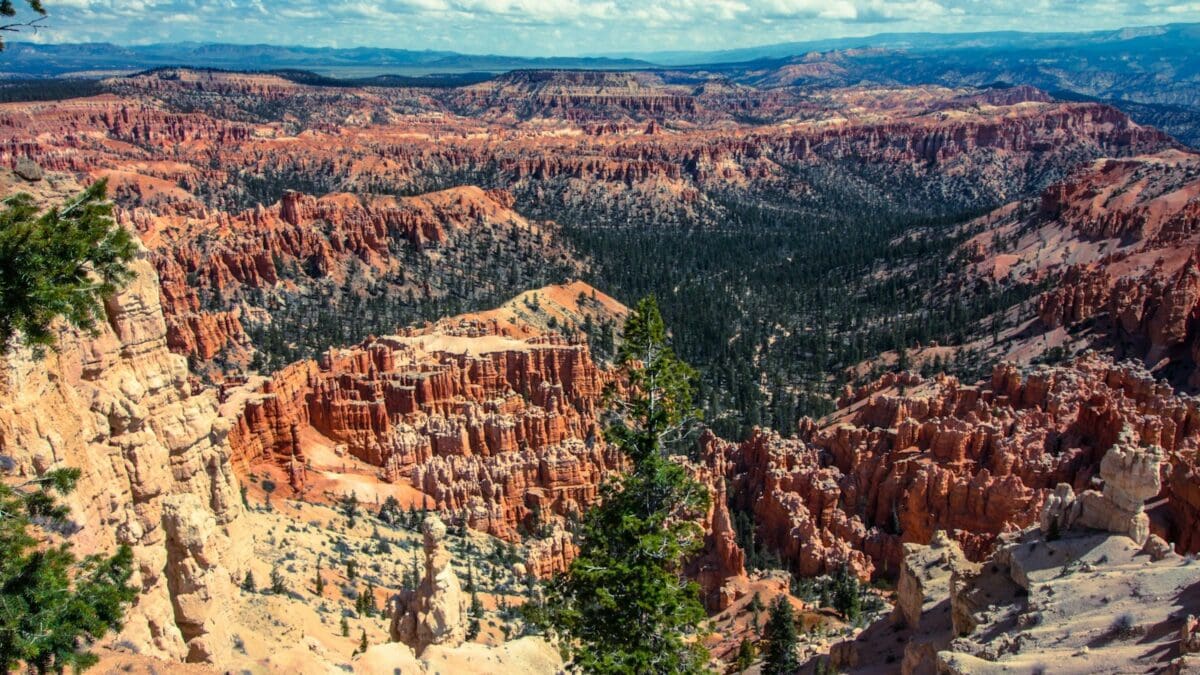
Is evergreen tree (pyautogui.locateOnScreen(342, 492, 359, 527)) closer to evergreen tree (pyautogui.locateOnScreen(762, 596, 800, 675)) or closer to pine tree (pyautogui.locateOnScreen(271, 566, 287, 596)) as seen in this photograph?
pine tree (pyautogui.locateOnScreen(271, 566, 287, 596))

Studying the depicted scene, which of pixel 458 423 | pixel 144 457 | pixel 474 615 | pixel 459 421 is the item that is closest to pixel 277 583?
pixel 144 457

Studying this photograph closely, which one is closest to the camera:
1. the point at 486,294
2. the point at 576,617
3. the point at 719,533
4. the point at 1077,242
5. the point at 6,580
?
the point at 6,580

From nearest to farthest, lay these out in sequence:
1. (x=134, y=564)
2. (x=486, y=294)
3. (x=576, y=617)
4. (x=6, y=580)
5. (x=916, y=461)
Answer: (x=6, y=580) → (x=134, y=564) → (x=576, y=617) → (x=916, y=461) → (x=486, y=294)

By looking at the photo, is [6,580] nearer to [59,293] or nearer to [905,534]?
[59,293]

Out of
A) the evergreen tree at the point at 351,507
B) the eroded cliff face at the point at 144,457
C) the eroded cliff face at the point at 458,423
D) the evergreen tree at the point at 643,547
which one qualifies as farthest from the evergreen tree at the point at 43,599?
the eroded cliff face at the point at 458,423

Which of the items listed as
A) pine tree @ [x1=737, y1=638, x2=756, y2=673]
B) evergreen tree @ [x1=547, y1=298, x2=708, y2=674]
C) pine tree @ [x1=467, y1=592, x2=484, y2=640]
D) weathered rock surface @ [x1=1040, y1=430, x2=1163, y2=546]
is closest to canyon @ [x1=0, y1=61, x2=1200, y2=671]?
pine tree @ [x1=467, y1=592, x2=484, y2=640]

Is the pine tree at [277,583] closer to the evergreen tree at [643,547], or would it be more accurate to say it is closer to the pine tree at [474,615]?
the pine tree at [474,615]

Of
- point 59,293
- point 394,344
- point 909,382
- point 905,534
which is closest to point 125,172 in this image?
point 394,344
